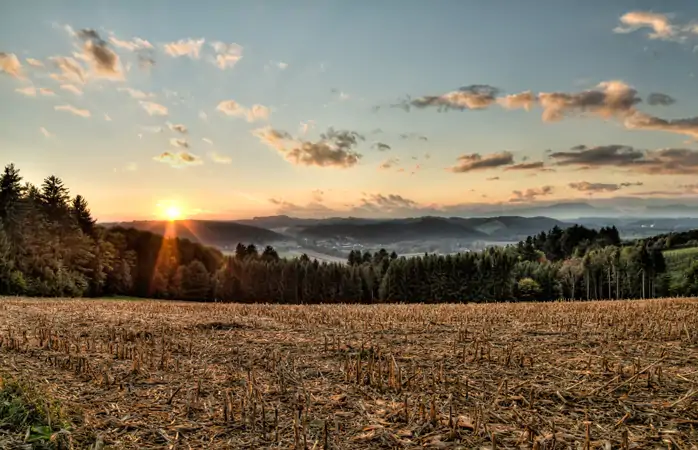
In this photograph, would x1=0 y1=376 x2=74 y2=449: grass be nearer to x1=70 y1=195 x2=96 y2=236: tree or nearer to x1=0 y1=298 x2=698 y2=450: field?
x1=0 y1=298 x2=698 y2=450: field

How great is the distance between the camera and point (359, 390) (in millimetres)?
9797

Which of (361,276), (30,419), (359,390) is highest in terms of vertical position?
(30,419)

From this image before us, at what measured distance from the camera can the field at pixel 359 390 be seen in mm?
7215

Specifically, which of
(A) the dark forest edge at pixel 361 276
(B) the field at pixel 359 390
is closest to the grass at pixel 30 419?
(B) the field at pixel 359 390

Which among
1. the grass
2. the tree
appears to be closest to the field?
the grass

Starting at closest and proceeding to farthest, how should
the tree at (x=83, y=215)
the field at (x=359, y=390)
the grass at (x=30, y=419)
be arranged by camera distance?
the grass at (x=30, y=419) < the field at (x=359, y=390) < the tree at (x=83, y=215)

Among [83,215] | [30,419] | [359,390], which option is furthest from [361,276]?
[30,419]

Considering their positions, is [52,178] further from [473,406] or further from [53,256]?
[473,406]

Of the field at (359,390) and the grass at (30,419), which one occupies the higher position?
the grass at (30,419)

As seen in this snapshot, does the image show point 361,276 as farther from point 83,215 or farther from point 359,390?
point 359,390

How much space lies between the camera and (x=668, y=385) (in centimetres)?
996

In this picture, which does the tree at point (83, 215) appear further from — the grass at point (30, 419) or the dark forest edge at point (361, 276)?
the grass at point (30, 419)

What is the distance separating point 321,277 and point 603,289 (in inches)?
3259

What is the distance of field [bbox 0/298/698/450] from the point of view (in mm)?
7215
